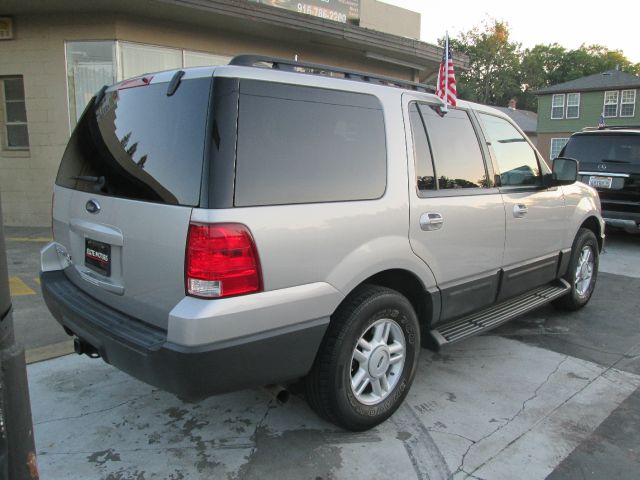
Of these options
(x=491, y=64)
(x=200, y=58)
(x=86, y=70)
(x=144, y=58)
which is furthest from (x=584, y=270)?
(x=491, y=64)

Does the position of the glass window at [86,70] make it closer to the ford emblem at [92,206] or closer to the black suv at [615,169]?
the ford emblem at [92,206]

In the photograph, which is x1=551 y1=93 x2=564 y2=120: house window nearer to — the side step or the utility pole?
the side step

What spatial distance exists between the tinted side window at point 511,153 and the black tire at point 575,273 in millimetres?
1061

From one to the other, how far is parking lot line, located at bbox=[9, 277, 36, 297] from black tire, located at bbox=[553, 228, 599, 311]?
543 cm

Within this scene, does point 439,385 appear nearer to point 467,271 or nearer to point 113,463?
point 467,271

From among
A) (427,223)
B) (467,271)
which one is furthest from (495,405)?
(427,223)

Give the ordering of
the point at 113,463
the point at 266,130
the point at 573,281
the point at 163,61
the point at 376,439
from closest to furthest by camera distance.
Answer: the point at 266,130 → the point at 113,463 → the point at 376,439 → the point at 573,281 → the point at 163,61

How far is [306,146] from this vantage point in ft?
8.71

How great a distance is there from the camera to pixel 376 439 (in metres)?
3.00

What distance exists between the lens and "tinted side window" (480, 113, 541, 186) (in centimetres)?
404

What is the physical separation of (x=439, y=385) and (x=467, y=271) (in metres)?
0.83

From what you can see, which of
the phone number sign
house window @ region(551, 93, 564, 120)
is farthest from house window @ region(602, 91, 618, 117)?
the phone number sign

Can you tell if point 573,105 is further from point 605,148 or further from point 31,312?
point 31,312

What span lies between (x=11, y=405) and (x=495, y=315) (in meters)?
3.23
